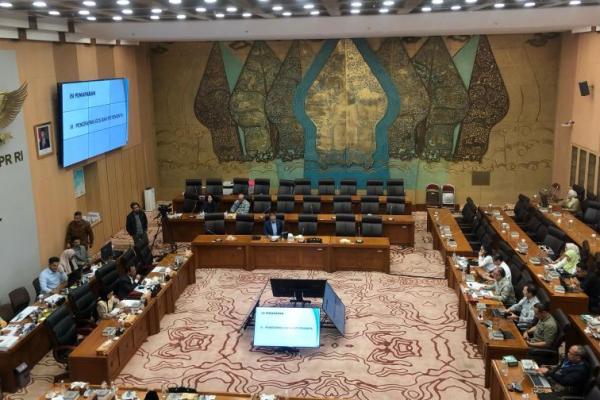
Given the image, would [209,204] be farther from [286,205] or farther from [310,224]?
[310,224]

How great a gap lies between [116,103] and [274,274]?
22.1ft

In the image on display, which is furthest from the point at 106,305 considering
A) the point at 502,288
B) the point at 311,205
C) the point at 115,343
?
the point at 311,205

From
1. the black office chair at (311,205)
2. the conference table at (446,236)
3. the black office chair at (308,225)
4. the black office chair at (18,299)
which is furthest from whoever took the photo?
the black office chair at (311,205)

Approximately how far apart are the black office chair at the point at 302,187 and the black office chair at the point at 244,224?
3.54 metres

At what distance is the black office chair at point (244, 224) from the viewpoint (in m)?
15.9

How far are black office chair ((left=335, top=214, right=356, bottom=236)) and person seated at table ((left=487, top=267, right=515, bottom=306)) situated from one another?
15.6ft

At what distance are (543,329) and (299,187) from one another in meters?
10.8

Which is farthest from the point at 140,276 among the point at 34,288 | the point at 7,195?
the point at 7,195

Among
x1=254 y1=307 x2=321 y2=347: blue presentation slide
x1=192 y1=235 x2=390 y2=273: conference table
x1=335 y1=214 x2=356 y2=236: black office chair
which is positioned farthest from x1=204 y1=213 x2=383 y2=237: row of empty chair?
x1=254 y1=307 x2=321 y2=347: blue presentation slide

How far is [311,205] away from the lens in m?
17.5

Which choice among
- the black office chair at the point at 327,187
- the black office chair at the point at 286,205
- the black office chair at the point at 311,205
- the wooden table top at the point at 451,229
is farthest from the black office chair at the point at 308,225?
the black office chair at the point at 327,187

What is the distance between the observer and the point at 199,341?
1125cm

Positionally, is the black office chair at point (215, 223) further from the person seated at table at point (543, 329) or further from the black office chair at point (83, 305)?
the person seated at table at point (543, 329)

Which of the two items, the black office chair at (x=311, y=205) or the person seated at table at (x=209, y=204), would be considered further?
the person seated at table at (x=209, y=204)
